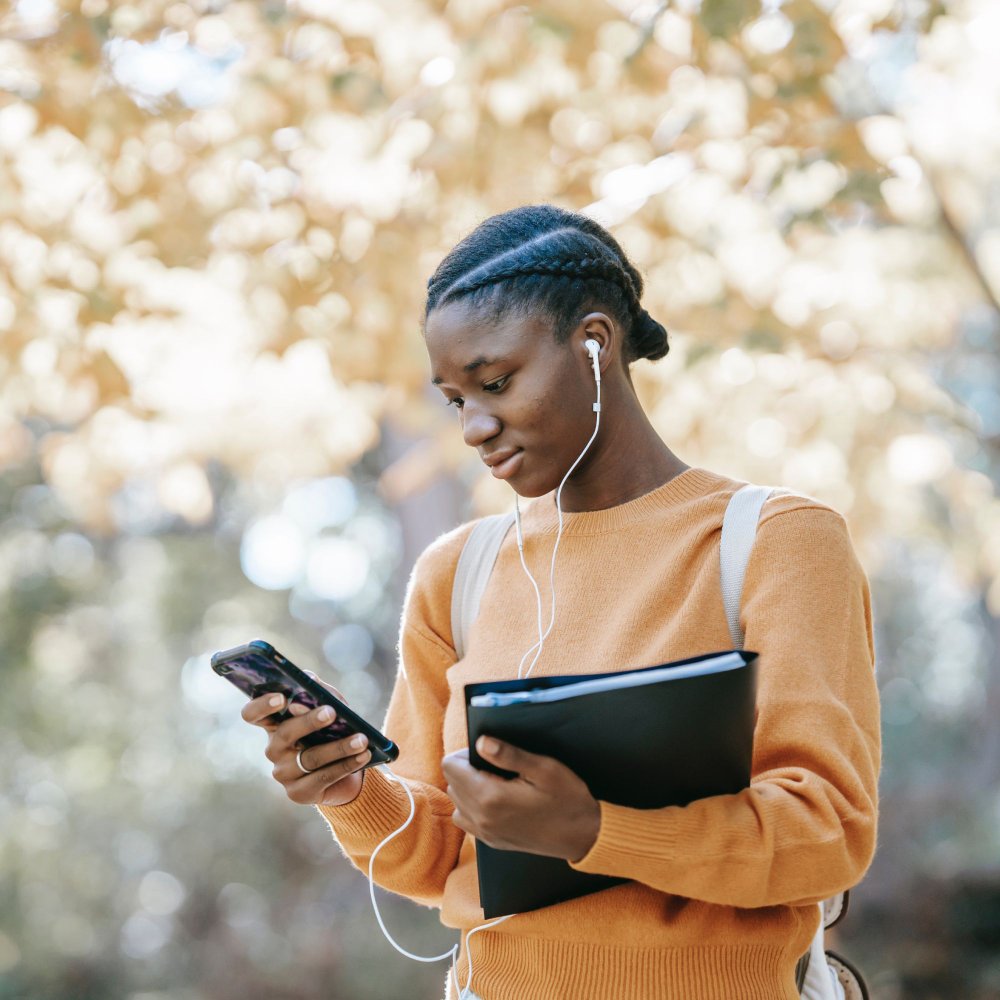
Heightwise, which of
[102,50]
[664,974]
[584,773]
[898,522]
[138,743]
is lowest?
[138,743]

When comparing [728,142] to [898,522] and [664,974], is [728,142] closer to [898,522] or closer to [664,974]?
[898,522]

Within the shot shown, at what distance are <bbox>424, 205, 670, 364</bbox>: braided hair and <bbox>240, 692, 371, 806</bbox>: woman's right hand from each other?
0.61m

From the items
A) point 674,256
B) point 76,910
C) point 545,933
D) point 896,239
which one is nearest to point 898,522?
point 896,239

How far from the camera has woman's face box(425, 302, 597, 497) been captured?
175 cm

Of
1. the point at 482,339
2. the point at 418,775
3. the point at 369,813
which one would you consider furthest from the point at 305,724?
the point at 482,339

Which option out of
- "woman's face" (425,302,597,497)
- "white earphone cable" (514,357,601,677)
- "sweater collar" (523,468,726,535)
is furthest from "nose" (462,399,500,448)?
"sweater collar" (523,468,726,535)

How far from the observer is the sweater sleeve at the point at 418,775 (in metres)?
1.89

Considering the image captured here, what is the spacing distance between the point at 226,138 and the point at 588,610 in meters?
2.60

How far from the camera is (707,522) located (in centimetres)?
177

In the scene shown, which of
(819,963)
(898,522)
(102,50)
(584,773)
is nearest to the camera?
(584,773)

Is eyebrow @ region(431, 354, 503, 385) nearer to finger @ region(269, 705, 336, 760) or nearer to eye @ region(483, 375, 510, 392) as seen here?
eye @ region(483, 375, 510, 392)

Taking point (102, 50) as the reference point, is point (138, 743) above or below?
below

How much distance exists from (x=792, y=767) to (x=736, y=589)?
260mm

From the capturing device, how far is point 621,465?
1.90 meters
